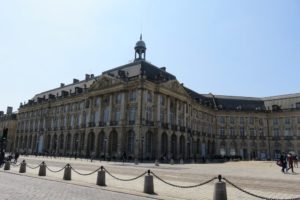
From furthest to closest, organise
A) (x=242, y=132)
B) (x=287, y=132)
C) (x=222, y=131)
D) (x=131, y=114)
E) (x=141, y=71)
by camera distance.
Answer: (x=242, y=132), (x=222, y=131), (x=287, y=132), (x=141, y=71), (x=131, y=114)

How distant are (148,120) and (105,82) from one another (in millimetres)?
12168

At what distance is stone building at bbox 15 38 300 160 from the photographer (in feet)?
164

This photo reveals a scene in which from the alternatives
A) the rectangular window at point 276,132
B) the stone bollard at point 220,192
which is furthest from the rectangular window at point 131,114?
the rectangular window at point 276,132

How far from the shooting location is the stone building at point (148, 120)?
5000 cm

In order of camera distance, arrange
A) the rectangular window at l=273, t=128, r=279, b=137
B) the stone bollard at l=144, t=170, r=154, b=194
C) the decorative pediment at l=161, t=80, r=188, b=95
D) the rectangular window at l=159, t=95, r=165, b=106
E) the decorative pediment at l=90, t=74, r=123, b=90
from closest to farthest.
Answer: the stone bollard at l=144, t=170, r=154, b=194 → the decorative pediment at l=90, t=74, r=123, b=90 → the rectangular window at l=159, t=95, r=165, b=106 → the decorative pediment at l=161, t=80, r=188, b=95 → the rectangular window at l=273, t=128, r=279, b=137

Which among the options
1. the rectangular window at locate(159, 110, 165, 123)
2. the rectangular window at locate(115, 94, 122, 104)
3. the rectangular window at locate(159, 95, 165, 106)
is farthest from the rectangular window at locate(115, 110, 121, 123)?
the rectangular window at locate(159, 95, 165, 106)

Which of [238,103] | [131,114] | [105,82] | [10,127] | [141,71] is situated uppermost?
[238,103]

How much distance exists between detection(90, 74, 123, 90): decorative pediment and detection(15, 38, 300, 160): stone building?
0.19 m

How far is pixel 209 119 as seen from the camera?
76625 mm

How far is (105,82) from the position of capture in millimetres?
55688

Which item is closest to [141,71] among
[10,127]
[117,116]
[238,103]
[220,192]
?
[117,116]

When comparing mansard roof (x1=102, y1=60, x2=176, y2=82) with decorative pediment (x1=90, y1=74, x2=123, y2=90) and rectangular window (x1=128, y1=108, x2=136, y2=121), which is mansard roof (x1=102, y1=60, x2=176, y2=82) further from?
rectangular window (x1=128, y1=108, x2=136, y2=121)

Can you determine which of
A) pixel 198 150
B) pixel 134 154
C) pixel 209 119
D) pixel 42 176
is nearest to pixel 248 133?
pixel 209 119

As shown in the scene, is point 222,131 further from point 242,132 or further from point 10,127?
point 10,127
